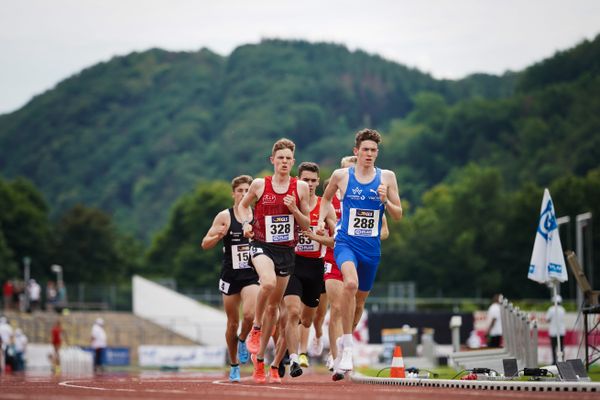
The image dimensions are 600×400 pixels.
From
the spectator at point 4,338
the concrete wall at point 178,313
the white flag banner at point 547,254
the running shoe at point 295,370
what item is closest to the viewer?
the running shoe at point 295,370

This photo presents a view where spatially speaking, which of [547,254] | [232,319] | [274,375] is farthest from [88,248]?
[274,375]

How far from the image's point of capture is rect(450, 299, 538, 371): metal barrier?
68.3 ft

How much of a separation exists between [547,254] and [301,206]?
20.0ft

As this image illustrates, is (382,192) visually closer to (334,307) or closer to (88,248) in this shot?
(334,307)

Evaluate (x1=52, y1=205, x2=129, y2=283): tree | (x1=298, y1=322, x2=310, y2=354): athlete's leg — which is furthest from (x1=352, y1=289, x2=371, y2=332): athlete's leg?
(x1=52, y1=205, x2=129, y2=283): tree

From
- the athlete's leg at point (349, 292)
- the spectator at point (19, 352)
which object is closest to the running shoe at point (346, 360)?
the athlete's leg at point (349, 292)

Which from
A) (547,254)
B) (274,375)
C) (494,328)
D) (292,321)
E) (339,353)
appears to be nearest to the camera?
(274,375)

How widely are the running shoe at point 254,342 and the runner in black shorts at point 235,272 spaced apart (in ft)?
5.51

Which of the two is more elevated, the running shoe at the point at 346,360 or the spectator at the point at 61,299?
the spectator at the point at 61,299

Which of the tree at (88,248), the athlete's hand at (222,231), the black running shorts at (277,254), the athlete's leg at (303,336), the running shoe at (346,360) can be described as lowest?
the running shoe at (346,360)

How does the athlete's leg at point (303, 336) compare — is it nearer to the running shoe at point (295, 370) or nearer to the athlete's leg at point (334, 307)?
the athlete's leg at point (334, 307)

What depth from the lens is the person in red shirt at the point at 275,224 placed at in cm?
1630

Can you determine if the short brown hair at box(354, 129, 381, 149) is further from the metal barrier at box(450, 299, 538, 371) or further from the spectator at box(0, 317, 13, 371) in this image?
the spectator at box(0, 317, 13, 371)

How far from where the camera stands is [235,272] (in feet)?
60.5
